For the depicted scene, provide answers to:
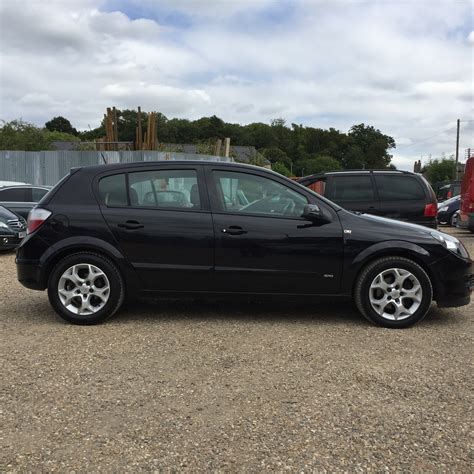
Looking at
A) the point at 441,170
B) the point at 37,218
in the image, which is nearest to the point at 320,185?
the point at 37,218

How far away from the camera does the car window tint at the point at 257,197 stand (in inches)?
207

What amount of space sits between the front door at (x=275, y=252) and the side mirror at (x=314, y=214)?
0.20 ft

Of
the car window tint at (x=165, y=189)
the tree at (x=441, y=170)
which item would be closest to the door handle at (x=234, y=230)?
the car window tint at (x=165, y=189)

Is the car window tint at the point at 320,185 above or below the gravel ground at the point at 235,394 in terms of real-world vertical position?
above

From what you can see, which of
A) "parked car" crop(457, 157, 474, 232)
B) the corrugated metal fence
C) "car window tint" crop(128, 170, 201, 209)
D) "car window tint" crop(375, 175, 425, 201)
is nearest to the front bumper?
"car window tint" crop(128, 170, 201, 209)

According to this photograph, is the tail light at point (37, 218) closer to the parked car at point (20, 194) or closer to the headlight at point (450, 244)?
the headlight at point (450, 244)

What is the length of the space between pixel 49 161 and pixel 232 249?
671 inches

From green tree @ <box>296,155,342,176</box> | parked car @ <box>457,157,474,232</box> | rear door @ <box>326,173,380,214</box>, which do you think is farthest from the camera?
green tree @ <box>296,155,342,176</box>

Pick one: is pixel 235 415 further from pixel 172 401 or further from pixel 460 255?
pixel 460 255

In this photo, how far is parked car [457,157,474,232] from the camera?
41.9ft

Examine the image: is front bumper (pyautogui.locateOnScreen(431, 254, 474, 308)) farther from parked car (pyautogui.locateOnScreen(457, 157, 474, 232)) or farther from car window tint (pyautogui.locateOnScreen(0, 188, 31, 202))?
car window tint (pyautogui.locateOnScreen(0, 188, 31, 202))

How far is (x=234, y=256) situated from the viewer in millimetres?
5156

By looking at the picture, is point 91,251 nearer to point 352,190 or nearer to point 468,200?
point 352,190

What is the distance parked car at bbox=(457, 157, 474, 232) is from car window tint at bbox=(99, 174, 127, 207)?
1003 cm
